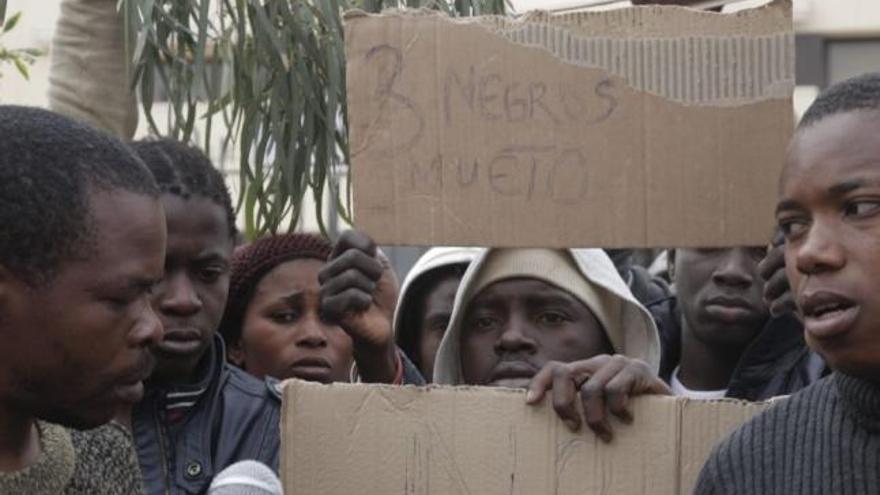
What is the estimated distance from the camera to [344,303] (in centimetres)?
335

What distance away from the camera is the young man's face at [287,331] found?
452cm

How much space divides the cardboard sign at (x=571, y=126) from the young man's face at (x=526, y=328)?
1.76ft

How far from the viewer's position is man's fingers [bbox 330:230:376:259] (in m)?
3.27

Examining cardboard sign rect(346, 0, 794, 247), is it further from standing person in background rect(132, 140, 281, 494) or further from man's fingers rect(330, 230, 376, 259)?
standing person in background rect(132, 140, 281, 494)

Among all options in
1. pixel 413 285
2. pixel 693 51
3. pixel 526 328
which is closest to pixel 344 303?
pixel 526 328

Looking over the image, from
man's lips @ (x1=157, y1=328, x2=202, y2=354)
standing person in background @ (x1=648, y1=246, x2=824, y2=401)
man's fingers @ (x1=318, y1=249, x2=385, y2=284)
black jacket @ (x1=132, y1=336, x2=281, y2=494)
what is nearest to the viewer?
man's fingers @ (x1=318, y1=249, x2=385, y2=284)

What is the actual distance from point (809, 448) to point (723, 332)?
1496mm

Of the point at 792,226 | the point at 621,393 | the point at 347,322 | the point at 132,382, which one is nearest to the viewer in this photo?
the point at 132,382

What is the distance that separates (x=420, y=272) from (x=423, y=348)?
0.54ft

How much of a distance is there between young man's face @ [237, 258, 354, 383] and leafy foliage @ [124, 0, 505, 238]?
0.41ft

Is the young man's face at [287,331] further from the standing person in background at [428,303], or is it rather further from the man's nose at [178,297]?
the man's nose at [178,297]

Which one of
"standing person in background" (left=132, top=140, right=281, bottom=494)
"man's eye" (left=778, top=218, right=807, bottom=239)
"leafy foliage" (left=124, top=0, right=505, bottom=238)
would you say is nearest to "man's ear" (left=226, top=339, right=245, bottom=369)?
"leafy foliage" (left=124, top=0, right=505, bottom=238)

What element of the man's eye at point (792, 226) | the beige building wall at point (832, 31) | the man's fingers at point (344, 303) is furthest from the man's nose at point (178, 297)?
the beige building wall at point (832, 31)

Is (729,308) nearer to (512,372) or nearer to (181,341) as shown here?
(512,372)
